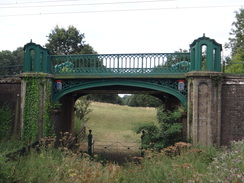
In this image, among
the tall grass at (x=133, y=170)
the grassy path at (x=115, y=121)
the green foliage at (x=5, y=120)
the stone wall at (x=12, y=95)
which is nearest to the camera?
the tall grass at (x=133, y=170)

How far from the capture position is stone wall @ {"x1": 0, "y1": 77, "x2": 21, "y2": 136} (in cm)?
1180

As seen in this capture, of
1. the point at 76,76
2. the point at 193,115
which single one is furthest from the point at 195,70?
the point at 76,76

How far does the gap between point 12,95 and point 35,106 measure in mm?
1582

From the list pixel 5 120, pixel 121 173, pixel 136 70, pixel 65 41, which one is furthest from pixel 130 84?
pixel 65 41

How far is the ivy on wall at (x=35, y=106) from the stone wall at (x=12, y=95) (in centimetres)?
76

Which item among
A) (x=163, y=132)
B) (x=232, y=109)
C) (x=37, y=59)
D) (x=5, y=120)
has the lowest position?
(x=163, y=132)

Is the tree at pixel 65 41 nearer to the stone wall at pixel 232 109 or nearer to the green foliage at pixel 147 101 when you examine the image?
the green foliage at pixel 147 101

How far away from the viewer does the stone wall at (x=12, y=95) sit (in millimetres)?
11805

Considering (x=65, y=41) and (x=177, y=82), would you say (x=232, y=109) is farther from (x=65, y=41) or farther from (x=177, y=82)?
(x=65, y=41)

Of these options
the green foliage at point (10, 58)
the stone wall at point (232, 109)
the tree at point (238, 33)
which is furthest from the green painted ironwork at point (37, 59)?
the green foliage at point (10, 58)

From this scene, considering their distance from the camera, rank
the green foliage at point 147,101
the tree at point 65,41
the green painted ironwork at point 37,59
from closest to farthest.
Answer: the green painted ironwork at point 37,59 → the tree at point 65,41 → the green foliage at point 147,101

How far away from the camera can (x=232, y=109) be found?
10.2m

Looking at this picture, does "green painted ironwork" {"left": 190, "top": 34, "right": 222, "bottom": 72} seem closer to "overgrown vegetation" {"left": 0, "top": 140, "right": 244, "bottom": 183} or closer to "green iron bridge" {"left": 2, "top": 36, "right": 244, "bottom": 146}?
"green iron bridge" {"left": 2, "top": 36, "right": 244, "bottom": 146}

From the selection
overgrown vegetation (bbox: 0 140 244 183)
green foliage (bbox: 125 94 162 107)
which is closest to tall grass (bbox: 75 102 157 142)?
green foliage (bbox: 125 94 162 107)
